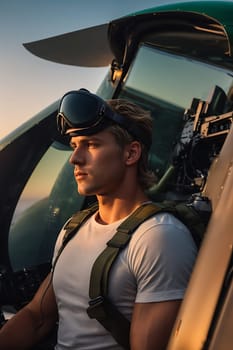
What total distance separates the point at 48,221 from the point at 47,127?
0.59 m

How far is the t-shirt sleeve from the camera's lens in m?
1.46

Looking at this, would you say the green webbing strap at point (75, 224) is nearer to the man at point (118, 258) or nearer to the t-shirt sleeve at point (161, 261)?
the man at point (118, 258)

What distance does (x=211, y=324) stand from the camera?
2.84 feet

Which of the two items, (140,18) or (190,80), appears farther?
(190,80)

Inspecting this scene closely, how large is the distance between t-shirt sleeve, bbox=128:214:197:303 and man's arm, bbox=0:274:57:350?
58 centimetres

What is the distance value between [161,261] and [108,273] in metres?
0.17

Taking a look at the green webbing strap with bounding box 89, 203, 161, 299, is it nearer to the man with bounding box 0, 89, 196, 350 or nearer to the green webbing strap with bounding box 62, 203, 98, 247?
the man with bounding box 0, 89, 196, 350

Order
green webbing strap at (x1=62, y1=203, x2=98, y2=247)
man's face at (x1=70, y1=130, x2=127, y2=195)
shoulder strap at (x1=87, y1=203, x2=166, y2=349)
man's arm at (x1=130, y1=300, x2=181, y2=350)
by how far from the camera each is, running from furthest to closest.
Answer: green webbing strap at (x1=62, y1=203, x2=98, y2=247) → man's face at (x1=70, y1=130, x2=127, y2=195) → shoulder strap at (x1=87, y1=203, x2=166, y2=349) → man's arm at (x1=130, y1=300, x2=181, y2=350)

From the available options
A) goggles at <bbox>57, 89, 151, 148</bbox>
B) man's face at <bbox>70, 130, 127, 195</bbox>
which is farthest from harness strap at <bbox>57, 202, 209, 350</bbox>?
goggles at <bbox>57, 89, 151, 148</bbox>

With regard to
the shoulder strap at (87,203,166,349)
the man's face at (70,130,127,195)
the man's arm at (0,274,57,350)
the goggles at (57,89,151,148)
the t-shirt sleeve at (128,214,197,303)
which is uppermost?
the goggles at (57,89,151,148)

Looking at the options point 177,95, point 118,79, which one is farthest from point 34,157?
point 177,95

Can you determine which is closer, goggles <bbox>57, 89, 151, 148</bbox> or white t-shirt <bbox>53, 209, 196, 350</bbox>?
white t-shirt <bbox>53, 209, 196, 350</bbox>

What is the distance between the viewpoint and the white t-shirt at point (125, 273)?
1472 millimetres

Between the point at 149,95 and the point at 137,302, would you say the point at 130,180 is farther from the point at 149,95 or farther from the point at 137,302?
the point at 149,95
